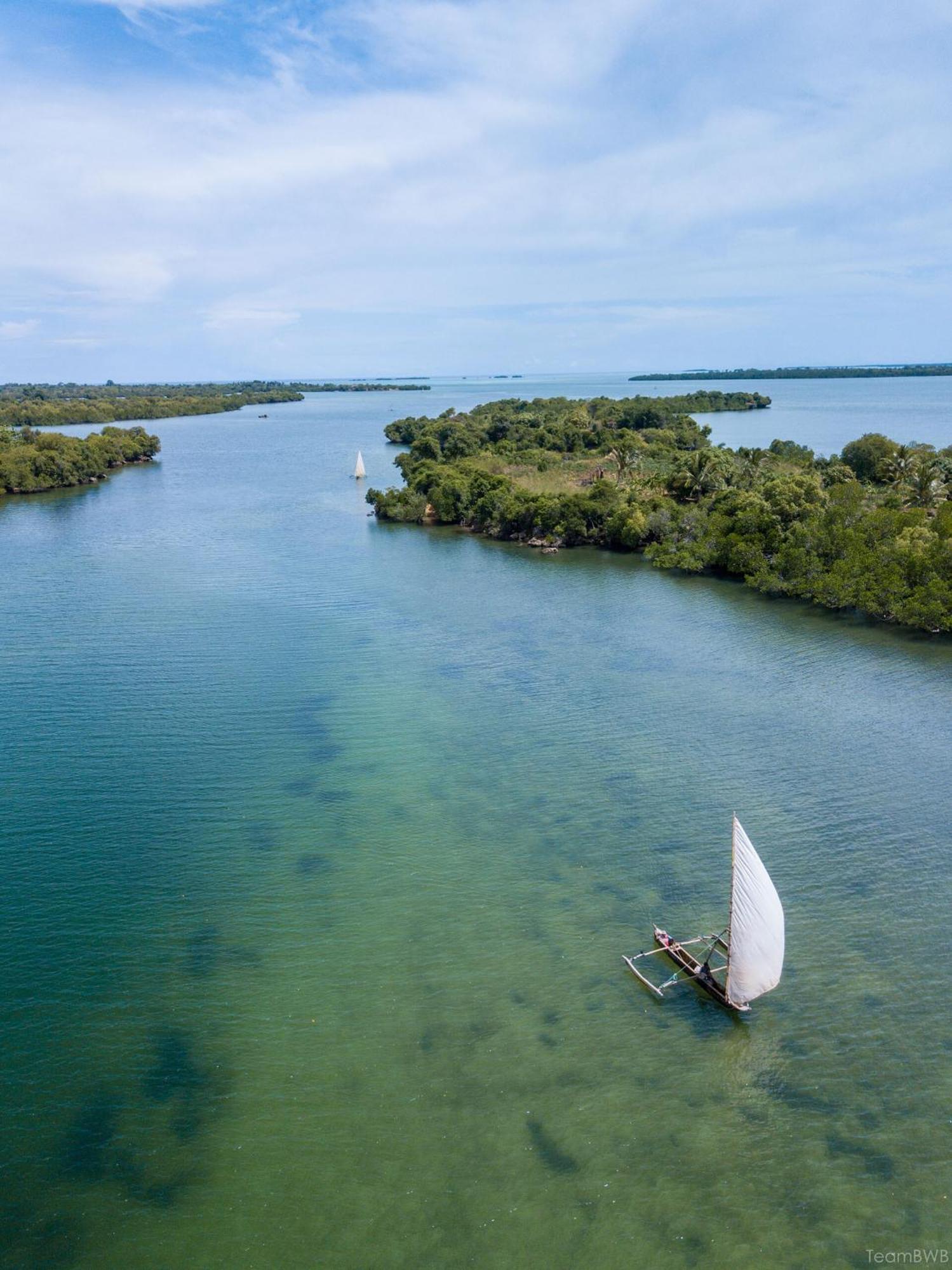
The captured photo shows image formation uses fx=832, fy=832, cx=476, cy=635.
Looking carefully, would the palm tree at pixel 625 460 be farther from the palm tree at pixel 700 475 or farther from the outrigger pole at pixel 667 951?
the outrigger pole at pixel 667 951

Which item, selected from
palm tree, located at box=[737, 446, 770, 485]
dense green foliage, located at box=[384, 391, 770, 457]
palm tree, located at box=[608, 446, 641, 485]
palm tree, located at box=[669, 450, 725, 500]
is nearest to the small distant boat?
palm tree, located at box=[737, 446, 770, 485]

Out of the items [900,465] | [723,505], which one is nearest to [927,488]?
[900,465]

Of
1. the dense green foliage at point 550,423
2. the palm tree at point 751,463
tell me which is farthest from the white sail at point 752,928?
the dense green foliage at point 550,423

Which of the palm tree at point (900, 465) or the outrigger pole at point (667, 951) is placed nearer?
the outrigger pole at point (667, 951)

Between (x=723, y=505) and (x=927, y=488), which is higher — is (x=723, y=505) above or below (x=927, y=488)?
below

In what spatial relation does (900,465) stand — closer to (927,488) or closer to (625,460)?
(927,488)
